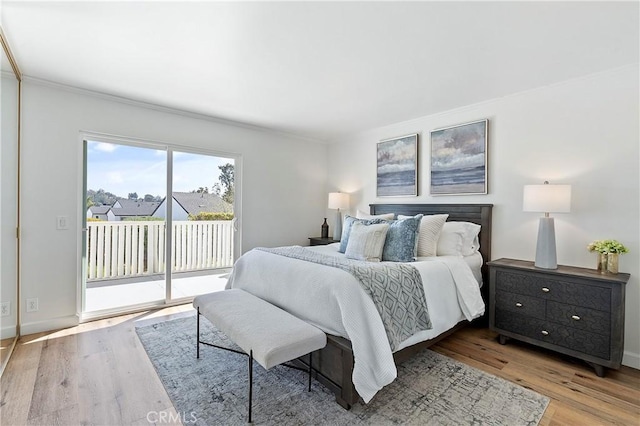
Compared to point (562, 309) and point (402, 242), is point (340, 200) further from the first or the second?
point (562, 309)

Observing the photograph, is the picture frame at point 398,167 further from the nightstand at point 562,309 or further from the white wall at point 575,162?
the nightstand at point 562,309

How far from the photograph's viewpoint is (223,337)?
2840mm

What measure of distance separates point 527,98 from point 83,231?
4702mm

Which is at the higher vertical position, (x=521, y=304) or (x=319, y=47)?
(x=319, y=47)

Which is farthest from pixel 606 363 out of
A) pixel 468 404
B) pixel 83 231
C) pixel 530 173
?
pixel 83 231

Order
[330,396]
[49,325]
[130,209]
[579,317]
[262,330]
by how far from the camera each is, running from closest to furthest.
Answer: [262,330]
[330,396]
[579,317]
[49,325]
[130,209]

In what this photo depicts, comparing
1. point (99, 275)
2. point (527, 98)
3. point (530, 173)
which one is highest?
point (527, 98)

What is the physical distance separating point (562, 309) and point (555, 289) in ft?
0.51

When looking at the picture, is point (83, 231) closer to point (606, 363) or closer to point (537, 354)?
point (537, 354)

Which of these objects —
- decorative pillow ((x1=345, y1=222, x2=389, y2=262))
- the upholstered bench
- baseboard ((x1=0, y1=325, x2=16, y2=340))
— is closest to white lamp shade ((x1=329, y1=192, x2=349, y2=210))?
decorative pillow ((x1=345, y1=222, x2=389, y2=262))

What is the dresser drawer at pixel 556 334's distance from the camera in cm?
224

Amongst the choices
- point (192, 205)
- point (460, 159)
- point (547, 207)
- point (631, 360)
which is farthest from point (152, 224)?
point (631, 360)

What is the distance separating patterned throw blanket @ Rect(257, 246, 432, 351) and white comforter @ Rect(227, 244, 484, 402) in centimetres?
6

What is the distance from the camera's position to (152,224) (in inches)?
156
